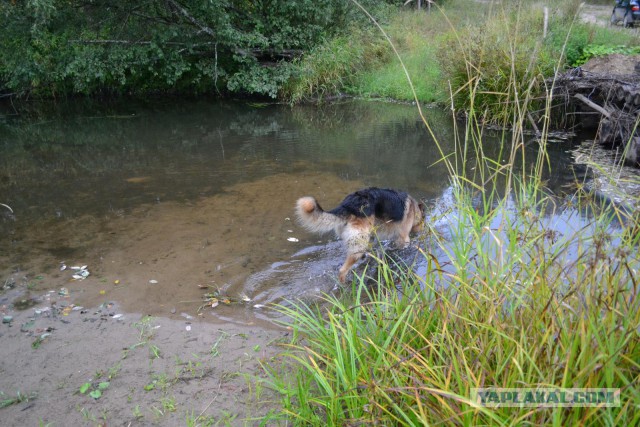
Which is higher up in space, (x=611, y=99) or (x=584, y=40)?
(x=584, y=40)

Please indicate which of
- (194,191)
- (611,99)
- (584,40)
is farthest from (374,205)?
(584,40)

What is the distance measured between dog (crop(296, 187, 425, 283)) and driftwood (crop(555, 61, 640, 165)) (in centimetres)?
382

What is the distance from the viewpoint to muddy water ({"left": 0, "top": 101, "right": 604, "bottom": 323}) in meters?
4.48

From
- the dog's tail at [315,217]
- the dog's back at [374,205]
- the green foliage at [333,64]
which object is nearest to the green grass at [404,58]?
the green foliage at [333,64]

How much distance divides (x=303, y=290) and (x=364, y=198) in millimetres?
1060

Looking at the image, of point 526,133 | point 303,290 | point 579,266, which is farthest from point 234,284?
point 526,133

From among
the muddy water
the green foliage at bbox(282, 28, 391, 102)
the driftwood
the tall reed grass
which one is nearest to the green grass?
the green foliage at bbox(282, 28, 391, 102)

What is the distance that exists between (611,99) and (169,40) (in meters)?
11.2

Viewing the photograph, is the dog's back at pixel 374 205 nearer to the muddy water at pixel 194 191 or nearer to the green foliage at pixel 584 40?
the muddy water at pixel 194 191

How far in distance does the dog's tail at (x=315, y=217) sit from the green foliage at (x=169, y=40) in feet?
32.4

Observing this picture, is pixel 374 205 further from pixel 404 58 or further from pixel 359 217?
pixel 404 58

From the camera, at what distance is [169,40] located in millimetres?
13555

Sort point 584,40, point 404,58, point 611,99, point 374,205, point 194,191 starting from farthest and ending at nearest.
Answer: point 404,58 → point 584,40 → point 611,99 → point 194,191 → point 374,205

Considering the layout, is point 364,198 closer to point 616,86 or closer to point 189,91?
point 616,86
